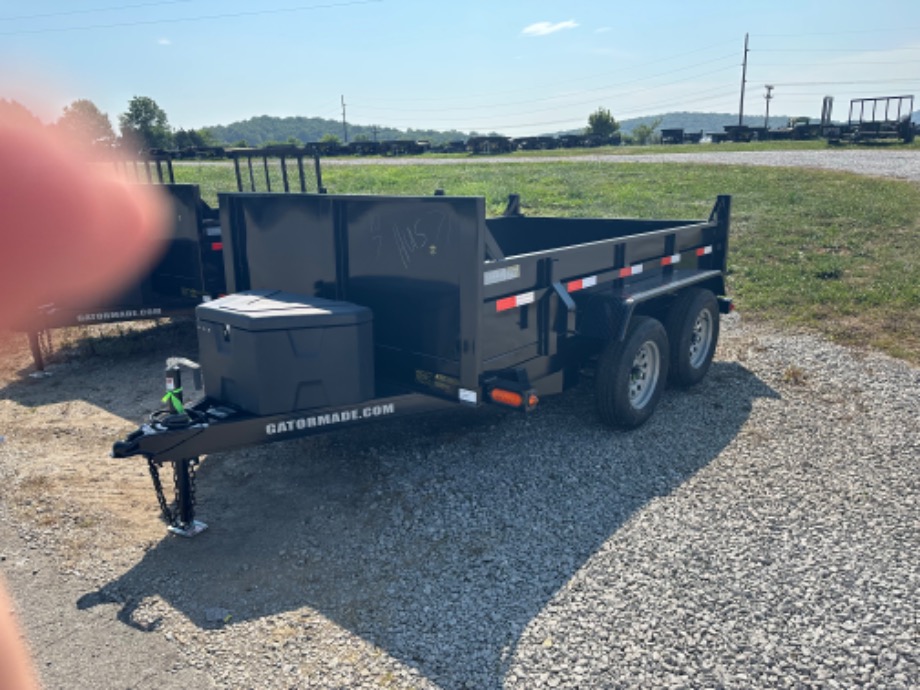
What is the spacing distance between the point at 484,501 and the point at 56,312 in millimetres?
5106

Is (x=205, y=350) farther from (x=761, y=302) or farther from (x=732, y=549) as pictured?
(x=761, y=302)

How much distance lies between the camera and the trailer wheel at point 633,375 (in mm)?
4934

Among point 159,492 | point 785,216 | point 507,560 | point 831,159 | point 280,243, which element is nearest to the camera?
point 507,560

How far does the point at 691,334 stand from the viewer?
232 inches

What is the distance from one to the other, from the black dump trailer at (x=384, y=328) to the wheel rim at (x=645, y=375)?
0.01 m

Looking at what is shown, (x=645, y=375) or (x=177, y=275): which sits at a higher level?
(x=177, y=275)

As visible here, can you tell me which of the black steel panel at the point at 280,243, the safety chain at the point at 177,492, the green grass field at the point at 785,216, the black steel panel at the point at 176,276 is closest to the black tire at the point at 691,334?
the green grass field at the point at 785,216

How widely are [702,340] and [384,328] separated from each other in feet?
10.3

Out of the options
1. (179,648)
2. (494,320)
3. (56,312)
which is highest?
(494,320)

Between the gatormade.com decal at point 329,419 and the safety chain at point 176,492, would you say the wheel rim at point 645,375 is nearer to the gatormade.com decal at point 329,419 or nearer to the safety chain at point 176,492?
the gatormade.com decal at point 329,419

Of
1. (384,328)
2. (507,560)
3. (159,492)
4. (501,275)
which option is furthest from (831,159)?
(159,492)

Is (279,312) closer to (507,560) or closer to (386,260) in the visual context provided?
(386,260)

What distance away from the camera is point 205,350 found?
13.6 ft

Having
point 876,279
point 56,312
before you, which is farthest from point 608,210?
point 56,312
